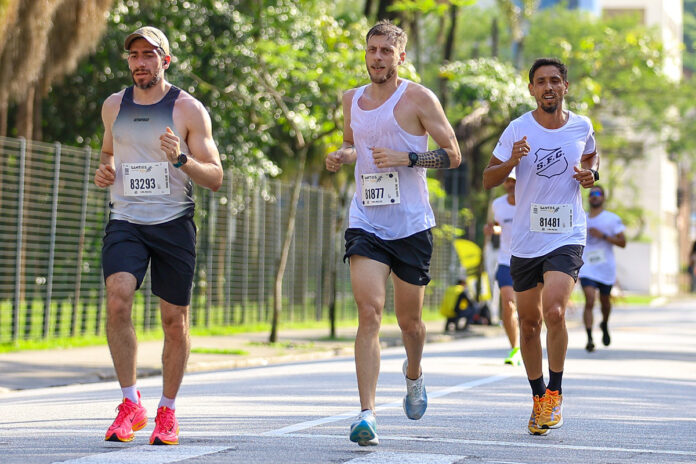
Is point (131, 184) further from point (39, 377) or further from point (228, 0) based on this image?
point (228, 0)

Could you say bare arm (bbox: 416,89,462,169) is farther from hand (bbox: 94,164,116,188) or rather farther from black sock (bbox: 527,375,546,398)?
hand (bbox: 94,164,116,188)

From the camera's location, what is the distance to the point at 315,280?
87.7 ft

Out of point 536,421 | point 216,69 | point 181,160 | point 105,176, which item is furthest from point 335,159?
point 216,69

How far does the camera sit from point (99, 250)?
19391mm

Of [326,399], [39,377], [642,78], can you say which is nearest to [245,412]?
[326,399]

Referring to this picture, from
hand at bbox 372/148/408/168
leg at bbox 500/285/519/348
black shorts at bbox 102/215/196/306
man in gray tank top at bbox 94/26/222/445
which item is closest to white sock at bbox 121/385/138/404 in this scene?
man in gray tank top at bbox 94/26/222/445

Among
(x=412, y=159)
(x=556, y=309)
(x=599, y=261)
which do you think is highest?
(x=412, y=159)

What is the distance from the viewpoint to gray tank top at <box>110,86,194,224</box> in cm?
760

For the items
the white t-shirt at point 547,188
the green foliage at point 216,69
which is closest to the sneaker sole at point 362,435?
the white t-shirt at point 547,188

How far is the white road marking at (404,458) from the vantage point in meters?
6.63

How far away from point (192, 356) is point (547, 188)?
914cm

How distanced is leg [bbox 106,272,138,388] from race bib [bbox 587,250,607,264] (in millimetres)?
10947

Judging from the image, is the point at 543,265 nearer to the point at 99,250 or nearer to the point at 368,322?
the point at 368,322

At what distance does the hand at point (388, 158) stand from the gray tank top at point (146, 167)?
3.47ft
